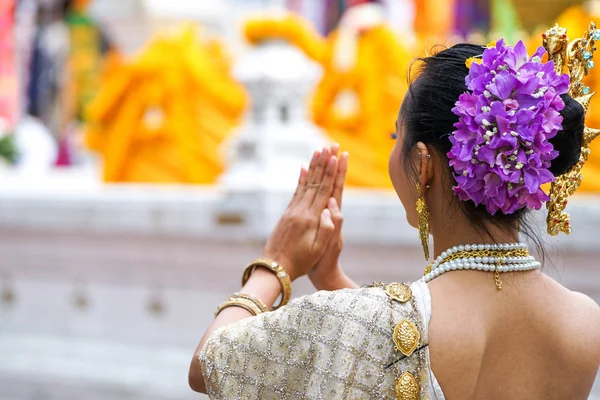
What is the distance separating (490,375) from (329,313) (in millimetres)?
248

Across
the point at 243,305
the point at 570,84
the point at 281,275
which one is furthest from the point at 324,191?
the point at 570,84

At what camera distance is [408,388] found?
1373mm

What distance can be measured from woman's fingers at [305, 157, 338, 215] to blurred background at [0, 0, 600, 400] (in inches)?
80.3

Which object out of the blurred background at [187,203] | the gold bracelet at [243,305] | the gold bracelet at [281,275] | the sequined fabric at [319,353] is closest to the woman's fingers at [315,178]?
the gold bracelet at [281,275]

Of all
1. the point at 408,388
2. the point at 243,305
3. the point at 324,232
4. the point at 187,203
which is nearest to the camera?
the point at 408,388

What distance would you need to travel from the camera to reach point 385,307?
141 cm

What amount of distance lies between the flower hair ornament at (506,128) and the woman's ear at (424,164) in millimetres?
54

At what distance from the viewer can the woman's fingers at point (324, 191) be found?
69.2 inches

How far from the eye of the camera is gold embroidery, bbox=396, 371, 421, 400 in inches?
54.1

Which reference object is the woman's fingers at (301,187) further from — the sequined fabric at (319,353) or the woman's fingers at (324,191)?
the sequined fabric at (319,353)

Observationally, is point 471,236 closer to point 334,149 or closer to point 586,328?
point 586,328

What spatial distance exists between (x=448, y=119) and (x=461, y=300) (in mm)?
266

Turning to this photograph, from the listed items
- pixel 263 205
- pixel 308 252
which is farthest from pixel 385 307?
pixel 263 205

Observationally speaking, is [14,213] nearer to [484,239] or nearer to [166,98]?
[166,98]
